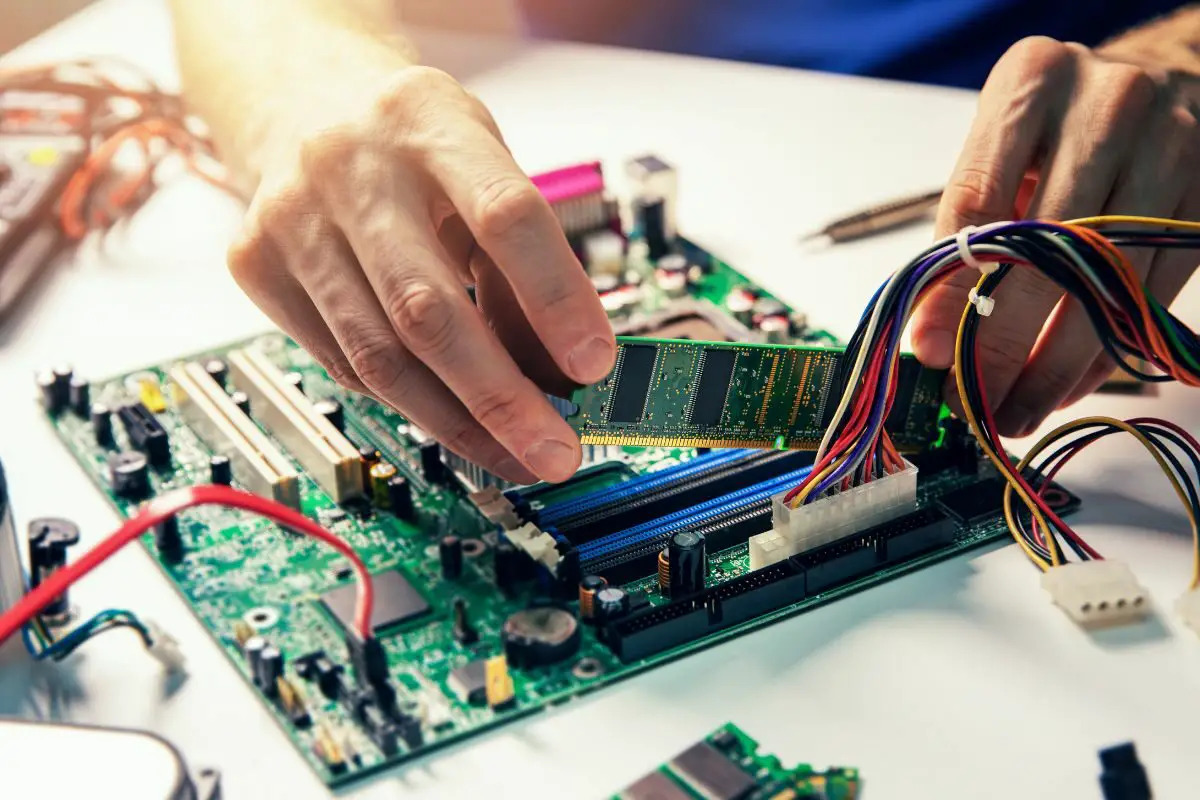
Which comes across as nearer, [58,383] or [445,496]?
[445,496]

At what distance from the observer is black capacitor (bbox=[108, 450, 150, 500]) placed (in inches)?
92.6

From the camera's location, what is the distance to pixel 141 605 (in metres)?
2.16

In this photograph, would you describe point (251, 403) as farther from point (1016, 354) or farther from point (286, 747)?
point (1016, 354)

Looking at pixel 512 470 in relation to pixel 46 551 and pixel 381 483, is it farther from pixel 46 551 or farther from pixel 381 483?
pixel 46 551

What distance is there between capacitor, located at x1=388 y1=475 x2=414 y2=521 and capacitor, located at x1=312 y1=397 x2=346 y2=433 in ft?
0.70

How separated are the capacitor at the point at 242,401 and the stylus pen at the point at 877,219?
52.0 inches

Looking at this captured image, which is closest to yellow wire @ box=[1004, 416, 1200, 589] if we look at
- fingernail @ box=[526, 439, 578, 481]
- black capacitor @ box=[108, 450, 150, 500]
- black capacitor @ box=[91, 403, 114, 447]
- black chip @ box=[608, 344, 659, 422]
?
black chip @ box=[608, 344, 659, 422]

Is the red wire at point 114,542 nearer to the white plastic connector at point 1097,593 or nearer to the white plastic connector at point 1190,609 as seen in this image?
the white plastic connector at point 1097,593

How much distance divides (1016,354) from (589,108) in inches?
70.8

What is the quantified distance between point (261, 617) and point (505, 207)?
0.70 metres

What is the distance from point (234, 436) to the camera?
2428mm

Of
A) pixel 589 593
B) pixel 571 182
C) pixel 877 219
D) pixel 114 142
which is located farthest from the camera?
pixel 114 142

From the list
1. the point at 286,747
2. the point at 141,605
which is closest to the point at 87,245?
the point at 141,605

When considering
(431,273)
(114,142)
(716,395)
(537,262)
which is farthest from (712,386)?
(114,142)
